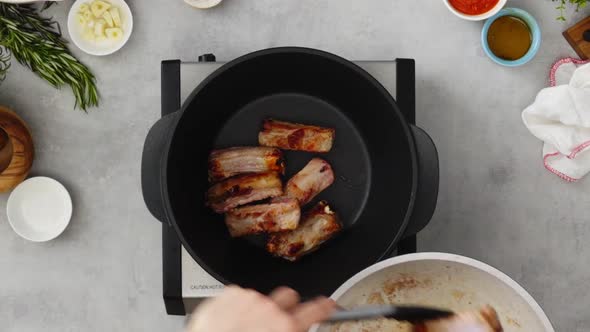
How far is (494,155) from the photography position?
1.39m

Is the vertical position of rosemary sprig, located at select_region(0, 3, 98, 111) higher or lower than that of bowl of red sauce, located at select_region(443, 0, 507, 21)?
lower

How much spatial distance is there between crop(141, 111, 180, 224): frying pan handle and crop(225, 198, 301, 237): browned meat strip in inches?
6.7

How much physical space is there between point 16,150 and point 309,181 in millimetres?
620

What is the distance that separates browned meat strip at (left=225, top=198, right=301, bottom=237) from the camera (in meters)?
1.25

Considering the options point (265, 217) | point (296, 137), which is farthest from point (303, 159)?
point (265, 217)

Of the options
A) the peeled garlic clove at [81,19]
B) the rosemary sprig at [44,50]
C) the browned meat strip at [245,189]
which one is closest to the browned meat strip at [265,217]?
the browned meat strip at [245,189]

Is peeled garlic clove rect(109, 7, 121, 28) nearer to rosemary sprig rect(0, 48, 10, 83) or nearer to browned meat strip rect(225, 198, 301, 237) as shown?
rosemary sprig rect(0, 48, 10, 83)

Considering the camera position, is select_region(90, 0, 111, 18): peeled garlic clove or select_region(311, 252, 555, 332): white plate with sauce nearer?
select_region(311, 252, 555, 332): white plate with sauce

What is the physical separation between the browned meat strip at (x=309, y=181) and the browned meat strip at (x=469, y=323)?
13.7 inches

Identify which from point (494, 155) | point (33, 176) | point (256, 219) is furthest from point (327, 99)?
point (33, 176)

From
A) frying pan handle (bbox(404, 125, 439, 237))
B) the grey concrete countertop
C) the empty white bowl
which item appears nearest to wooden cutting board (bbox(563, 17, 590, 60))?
the grey concrete countertop

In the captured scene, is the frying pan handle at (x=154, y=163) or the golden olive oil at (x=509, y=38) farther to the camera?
the golden olive oil at (x=509, y=38)

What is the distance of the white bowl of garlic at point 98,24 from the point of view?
4.42 ft

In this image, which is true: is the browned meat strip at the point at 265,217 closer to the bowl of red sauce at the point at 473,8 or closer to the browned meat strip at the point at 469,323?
the browned meat strip at the point at 469,323
